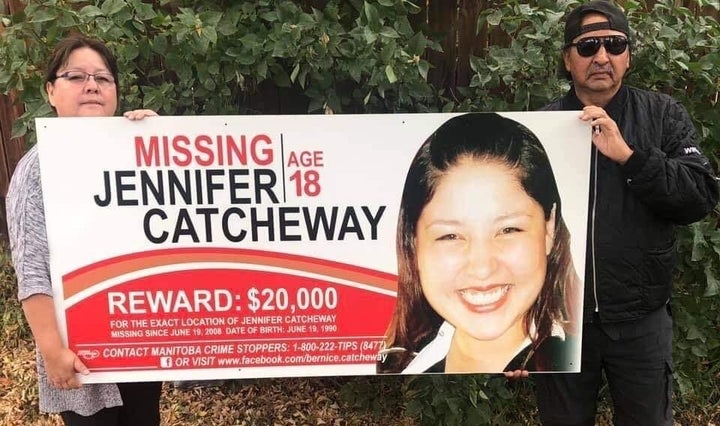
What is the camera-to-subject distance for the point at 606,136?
6.63ft

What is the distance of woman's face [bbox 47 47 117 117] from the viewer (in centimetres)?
201

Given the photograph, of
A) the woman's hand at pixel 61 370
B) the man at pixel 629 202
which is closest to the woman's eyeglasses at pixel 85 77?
the woman's hand at pixel 61 370

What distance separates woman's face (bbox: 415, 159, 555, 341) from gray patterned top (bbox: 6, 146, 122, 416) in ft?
4.15

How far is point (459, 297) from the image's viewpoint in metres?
2.23

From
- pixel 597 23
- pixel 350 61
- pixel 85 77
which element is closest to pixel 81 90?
pixel 85 77

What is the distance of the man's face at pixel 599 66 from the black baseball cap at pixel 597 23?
0.01m

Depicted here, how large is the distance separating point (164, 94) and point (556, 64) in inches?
65.2

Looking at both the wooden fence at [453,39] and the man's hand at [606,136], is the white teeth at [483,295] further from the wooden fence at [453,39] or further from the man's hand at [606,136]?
the wooden fence at [453,39]

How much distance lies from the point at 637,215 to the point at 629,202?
0.17 ft

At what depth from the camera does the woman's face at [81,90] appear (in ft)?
6.61

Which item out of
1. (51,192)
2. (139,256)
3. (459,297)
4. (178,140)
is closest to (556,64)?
(459,297)

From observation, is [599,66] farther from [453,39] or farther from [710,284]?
[710,284]

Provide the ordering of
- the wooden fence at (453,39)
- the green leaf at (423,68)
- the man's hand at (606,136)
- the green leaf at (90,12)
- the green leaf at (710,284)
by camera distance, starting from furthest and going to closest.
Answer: the wooden fence at (453,39) → the green leaf at (710,284) → the green leaf at (423,68) → the green leaf at (90,12) → the man's hand at (606,136)

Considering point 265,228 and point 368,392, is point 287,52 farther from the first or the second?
point 368,392
